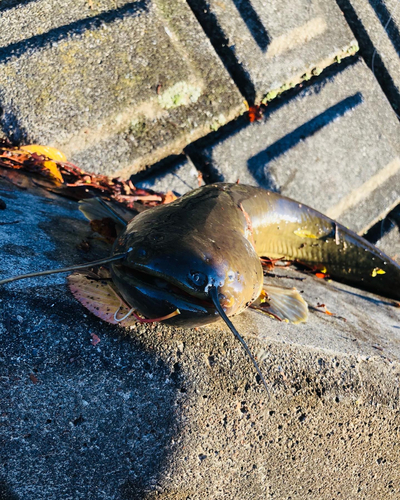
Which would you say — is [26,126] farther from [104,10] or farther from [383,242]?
[383,242]

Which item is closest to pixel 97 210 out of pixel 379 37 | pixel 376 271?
pixel 376 271

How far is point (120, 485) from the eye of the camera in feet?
4.97

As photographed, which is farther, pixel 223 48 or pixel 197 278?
pixel 223 48

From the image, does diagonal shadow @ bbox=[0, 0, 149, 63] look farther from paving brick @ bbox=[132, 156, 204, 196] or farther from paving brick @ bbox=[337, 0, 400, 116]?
paving brick @ bbox=[337, 0, 400, 116]

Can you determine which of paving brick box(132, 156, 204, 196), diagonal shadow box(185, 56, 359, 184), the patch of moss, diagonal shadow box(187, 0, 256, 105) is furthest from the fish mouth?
diagonal shadow box(187, 0, 256, 105)

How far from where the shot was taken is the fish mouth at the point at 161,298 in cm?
139

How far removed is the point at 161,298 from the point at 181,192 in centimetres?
154

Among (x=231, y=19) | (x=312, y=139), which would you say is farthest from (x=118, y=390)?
(x=231, y=19)

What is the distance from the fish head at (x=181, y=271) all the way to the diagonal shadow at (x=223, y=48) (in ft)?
5.75

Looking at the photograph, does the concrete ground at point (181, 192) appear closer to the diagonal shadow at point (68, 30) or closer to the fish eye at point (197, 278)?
the diagonal shadow at point (68, 30)

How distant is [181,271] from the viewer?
1.40m

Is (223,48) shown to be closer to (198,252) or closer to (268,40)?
(268,40)

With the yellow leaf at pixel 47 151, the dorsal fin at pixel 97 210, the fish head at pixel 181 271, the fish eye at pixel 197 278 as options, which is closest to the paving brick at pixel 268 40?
the yellow leaf at pixel 47 151

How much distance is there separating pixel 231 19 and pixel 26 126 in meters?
1.59
